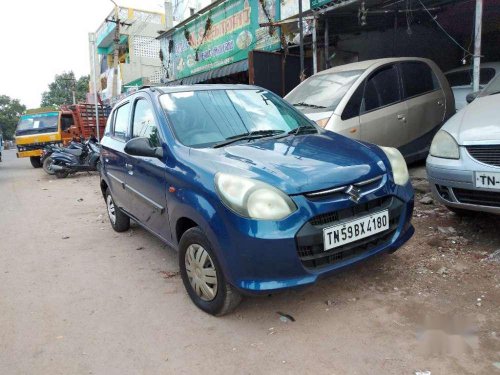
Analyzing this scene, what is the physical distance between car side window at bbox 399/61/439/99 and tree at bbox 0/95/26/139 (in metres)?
70.4

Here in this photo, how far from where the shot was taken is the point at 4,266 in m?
4.15

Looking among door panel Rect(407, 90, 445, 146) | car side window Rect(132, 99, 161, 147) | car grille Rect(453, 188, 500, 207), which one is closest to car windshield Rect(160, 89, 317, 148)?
car side window Rect(132, 99, 161, 147)

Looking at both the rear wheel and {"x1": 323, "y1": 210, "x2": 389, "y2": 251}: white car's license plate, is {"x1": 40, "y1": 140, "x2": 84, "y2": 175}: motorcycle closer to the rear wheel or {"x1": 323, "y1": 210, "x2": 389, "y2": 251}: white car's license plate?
the rear wheel

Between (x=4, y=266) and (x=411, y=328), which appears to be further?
(x=4, y=266)

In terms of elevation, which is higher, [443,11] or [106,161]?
[443,11]

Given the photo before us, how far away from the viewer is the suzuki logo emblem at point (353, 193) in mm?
2496

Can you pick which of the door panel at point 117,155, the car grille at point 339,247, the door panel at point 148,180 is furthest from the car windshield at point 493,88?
the door panel at point 117,155

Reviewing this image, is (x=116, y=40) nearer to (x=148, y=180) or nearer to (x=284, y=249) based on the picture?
(x=148, y=180)

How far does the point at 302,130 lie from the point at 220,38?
10.0 m

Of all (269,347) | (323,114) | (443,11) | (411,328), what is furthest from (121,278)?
(443,11)

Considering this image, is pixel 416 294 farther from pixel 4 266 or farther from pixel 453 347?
pixel 4 266

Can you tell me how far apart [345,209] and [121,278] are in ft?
7.37

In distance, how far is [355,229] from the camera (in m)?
2.52

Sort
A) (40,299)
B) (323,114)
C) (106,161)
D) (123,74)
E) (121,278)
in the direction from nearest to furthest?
1. (40,299)
2. (121,278)
3. (106,161)
4. (323,114)
5. (123,74)
